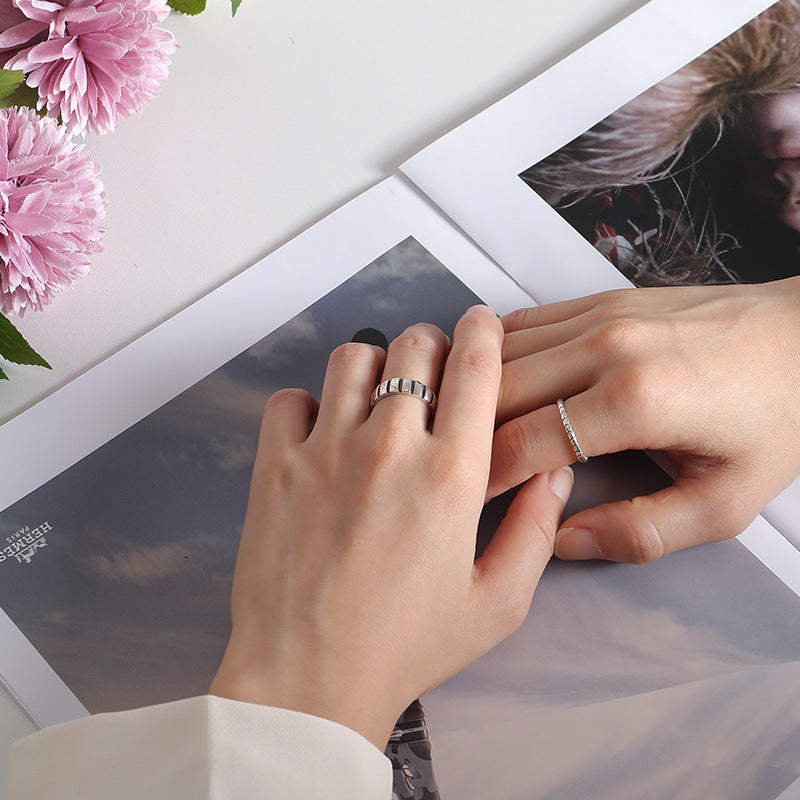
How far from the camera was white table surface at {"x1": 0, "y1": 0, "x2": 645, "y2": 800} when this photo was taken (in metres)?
0.60

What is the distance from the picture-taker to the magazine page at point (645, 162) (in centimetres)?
60

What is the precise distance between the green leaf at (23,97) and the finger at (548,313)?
37 centimetres

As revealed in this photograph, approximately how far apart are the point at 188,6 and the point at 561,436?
456 millimetres

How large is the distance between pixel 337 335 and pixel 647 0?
A: 416 millimetres

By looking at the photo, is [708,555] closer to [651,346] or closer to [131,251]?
[651,346]

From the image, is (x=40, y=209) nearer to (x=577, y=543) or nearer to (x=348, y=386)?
(x=348, y=386)

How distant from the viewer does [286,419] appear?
20.4 inches

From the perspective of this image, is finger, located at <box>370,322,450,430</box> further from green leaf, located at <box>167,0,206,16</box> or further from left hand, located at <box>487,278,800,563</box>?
green leaf, located at <box>167,0,206,16</box>

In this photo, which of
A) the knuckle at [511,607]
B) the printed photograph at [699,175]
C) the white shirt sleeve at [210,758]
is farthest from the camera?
the printed photograph at [699,175]

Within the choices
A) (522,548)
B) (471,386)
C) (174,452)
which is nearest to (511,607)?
(522,548)

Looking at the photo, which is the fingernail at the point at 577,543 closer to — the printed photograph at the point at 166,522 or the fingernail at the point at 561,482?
the fingernail at the point at 561,482

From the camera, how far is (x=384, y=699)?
42 cm

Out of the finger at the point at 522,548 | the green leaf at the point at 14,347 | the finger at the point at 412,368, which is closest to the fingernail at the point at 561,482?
the finger at the point at 522,548

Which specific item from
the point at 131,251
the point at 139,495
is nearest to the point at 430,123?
the point at 131,251
